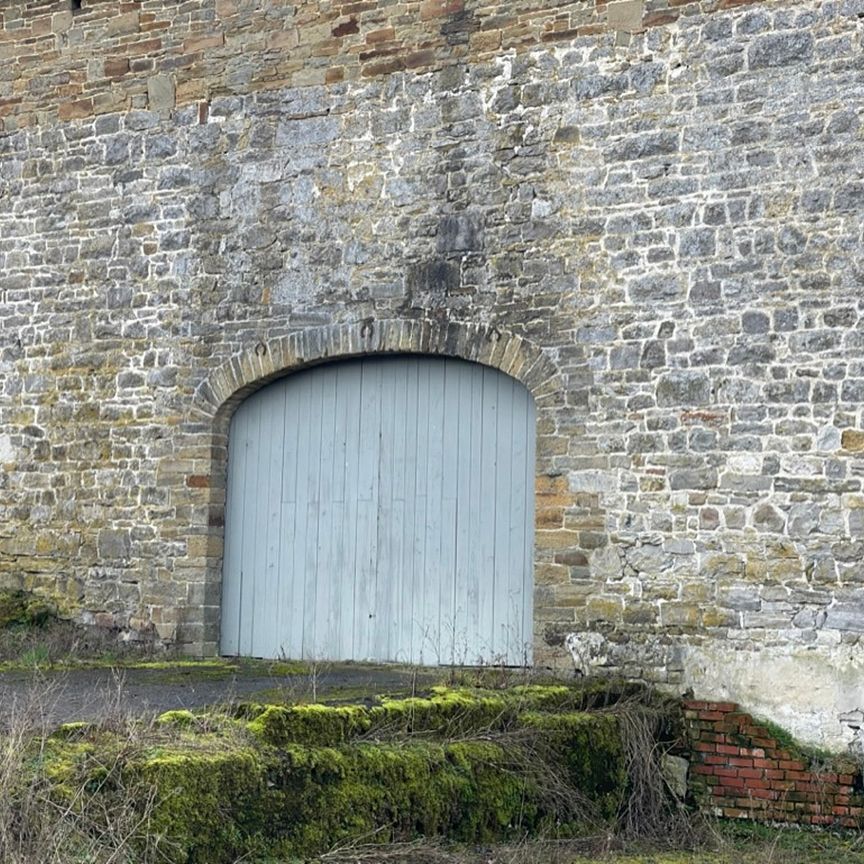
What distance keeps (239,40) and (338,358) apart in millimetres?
2657

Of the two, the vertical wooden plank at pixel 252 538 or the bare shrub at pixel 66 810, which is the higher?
the vertical wooden plank at pixel 252 538

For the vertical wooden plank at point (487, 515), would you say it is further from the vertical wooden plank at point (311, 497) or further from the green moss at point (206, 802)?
the green moss at point (206, 802)

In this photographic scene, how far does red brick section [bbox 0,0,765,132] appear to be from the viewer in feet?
31.9

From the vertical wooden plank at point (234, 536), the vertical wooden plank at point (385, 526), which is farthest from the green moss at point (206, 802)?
the vertical wooden plank at point (234, 536)

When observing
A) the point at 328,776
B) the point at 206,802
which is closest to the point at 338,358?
the point at 328,776

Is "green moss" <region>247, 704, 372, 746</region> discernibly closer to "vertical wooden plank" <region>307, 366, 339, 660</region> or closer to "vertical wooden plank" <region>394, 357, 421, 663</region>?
"vertical wooden plank" <region>394, 357, 421, 663</region>

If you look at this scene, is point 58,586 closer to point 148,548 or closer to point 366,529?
point 148,548

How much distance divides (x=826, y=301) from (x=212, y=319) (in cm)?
455

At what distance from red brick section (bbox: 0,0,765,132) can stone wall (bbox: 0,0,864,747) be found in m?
0.03

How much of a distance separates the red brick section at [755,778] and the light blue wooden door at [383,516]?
4.70 ft

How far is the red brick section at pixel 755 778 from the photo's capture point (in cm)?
818

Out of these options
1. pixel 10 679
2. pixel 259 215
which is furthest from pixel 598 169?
pixel 10 679

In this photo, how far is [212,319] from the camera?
10.5 m

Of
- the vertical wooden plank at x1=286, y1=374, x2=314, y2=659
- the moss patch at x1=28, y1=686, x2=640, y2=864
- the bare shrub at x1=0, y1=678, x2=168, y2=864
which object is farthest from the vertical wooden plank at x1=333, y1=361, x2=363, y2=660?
the bare shrub at x1=0, y1=678, x2=168, y2=864
